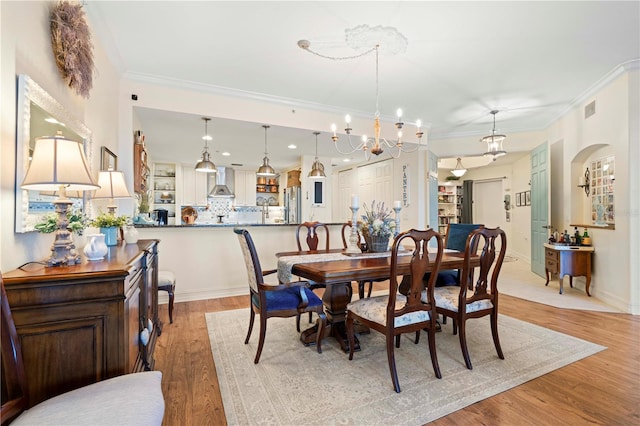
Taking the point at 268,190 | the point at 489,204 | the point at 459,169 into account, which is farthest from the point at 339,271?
the point at 489,204

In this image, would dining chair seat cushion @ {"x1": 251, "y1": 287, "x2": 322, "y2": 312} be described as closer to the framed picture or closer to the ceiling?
the framed picture

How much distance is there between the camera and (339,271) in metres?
2.15

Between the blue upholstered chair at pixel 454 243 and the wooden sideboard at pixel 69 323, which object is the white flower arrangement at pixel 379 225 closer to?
the blue upholstered chair at pixel 454 243

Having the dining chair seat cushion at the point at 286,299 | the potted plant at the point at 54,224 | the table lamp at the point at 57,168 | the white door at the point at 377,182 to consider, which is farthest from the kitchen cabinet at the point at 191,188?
the table lamp at the point at 57,168

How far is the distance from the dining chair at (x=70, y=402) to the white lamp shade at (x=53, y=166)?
43cm

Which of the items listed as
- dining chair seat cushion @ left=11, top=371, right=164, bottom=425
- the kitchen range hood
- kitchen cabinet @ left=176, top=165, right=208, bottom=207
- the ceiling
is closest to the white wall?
dining chair seat cushion @ left=11, top=371, right=164, bottom=425

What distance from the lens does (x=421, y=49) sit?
303 centimetres

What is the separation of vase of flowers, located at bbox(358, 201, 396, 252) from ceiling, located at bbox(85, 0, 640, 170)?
5.26 ft

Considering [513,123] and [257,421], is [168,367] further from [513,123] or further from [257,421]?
[513,123]

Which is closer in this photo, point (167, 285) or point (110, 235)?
point (110, 235)

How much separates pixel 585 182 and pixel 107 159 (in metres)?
6.27

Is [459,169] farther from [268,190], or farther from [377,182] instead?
[268,190]

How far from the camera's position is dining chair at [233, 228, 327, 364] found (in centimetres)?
233

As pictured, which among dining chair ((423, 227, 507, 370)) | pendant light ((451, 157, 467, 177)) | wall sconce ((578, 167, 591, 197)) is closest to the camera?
dining chair ((423, 227, 507, 370))
